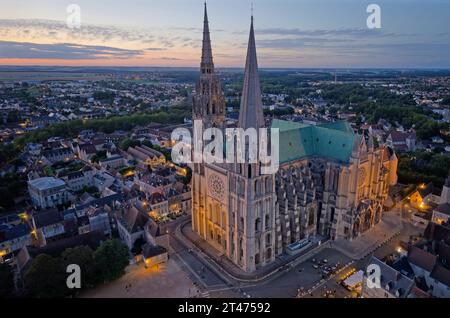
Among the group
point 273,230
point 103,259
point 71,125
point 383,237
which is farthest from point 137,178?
point 71,125

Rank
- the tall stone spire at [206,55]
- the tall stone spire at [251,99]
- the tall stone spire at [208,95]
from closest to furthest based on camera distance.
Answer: the tall stone spire at [251,99], the tall stone spire at [206,55], the tall stone spire at [208,95]

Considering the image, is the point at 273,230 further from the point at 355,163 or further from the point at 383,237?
the point at 383,237

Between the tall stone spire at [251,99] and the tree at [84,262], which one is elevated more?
the tall stone spire at [251,99]

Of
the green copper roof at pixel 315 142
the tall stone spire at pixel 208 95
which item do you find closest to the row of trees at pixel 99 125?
the tall stone spire at pixel 208 95

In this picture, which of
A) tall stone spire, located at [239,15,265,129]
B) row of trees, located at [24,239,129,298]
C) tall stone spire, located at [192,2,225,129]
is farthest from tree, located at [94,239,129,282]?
tall stone spire, located at [239,15,265,129]

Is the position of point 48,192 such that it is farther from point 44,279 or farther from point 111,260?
point 44,279

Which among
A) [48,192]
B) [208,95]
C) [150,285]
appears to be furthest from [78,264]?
[48,192]

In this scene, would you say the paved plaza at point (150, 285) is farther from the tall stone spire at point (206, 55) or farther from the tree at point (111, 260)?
the tall stone spire at point (206, 55)
